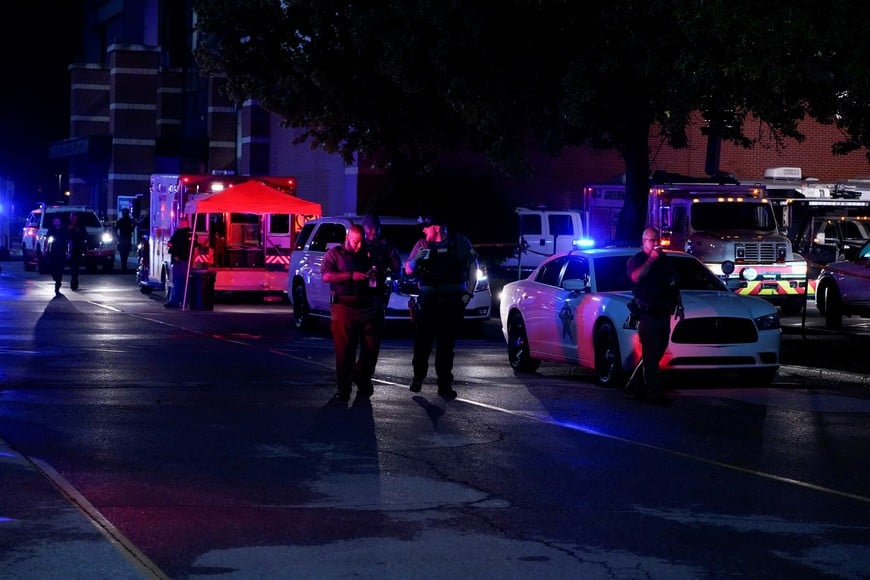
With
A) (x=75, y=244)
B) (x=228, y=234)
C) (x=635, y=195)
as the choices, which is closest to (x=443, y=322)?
(x=635, y=195)

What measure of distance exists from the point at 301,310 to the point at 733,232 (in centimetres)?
953

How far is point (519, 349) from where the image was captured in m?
18.8

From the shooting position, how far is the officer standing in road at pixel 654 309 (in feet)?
49.9

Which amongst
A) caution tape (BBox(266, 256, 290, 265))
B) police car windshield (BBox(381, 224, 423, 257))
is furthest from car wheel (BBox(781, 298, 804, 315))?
caution tape (BBox(266, 256, 290, 265))

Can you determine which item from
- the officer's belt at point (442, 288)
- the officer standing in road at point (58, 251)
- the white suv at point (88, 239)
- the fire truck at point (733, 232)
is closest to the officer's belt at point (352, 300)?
the officer's belt at point (442, 288)

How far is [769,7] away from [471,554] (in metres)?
11.8

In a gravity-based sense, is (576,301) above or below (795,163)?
below

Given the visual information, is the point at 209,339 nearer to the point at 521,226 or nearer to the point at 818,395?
the point at 818,395

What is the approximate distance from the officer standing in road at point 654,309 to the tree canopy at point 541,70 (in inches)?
163

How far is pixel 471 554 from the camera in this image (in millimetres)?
7949

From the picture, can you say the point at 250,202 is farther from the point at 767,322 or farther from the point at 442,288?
the point at 767,322

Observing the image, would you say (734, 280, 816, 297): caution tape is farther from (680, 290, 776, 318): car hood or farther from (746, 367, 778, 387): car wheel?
(680, 290, 776, 318): car hood

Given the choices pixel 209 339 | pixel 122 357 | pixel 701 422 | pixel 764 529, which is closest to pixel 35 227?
pixel 209 339

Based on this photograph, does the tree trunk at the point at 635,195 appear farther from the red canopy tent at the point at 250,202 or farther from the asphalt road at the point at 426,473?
the asphalt road at the point at 426,473
